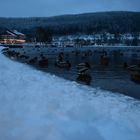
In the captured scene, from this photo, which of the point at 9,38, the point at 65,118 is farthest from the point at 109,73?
the point at 9,38

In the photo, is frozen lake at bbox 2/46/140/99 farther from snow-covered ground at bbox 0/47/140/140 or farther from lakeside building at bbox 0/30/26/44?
A: lakeside building at bbox 0/30/26/44

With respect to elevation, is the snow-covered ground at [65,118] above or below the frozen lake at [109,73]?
above

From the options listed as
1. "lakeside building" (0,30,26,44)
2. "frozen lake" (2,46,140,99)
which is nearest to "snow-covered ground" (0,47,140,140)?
"frozen lake" (2,46,140,99)

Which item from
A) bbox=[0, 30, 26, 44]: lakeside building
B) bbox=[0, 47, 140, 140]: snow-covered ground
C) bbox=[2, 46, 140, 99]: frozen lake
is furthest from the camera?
bbox=[0, 30, 26, 44]: lakeside building

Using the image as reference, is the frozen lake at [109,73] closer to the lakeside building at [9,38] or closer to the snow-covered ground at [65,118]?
the snow-covered ground at [65,118]

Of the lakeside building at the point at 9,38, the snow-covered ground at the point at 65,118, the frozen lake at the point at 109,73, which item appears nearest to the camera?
the snow-covered ground at the point at 65,118

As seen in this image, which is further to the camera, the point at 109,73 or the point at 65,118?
the point at 109,73

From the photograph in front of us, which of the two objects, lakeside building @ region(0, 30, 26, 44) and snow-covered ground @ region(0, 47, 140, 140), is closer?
snow-covered ground @ region(0, 47, 140, 140)

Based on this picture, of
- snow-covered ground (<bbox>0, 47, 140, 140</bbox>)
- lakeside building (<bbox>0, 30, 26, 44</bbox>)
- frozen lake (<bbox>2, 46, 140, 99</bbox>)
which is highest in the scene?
snow-covered ground (<bbox>0, 47, 140, 140</bbox>)

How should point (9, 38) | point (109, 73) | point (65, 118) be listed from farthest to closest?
point (9, 38) → point (109, 73) → point (65, 118)

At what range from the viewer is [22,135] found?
6039 mm

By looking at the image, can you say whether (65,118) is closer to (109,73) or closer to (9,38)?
(109,73)

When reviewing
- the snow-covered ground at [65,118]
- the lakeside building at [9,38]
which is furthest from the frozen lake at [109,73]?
the lakeside building at [9,38]

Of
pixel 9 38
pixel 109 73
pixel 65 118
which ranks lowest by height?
pixel 9 38
